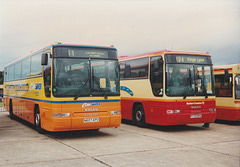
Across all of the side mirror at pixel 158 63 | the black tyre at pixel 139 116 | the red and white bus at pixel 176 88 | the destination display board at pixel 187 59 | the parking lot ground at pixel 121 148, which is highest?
the destination display board at pixel 187 59

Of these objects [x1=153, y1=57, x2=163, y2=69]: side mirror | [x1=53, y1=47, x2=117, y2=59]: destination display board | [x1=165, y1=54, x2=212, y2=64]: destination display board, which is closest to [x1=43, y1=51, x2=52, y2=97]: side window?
[x1=53, y1=47, x2=117, y2=59]: destination display board

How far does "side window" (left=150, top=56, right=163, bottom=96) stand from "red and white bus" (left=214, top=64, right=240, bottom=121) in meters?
3.55

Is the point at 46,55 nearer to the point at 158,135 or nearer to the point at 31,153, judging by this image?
the point at 31,153

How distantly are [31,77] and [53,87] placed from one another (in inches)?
131

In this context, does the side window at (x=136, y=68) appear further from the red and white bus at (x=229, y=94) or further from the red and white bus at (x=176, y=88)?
the red and white bus at (x=229, y=94)

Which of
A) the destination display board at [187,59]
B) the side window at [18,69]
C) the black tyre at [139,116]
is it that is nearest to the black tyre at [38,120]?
the side window at [18,69]

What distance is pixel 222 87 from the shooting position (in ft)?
51.3

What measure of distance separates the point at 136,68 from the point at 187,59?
2629mm

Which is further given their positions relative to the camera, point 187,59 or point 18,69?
point 18,69

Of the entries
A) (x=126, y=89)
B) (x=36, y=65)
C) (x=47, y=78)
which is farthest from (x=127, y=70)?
(x=47, y=78)

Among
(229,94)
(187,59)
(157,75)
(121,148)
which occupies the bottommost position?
(121,148)

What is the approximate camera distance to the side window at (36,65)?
12053 millimetres

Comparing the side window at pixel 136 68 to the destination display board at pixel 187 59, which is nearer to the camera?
the destination display board at pixel 187 59

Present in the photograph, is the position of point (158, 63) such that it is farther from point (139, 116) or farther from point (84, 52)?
point (84, 52)
